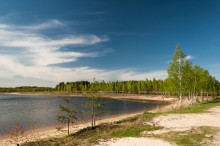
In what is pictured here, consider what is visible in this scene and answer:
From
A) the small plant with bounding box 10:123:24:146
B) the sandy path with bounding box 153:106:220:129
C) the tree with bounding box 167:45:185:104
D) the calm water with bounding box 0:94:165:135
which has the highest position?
the tree with bounding box 167:45:185:104

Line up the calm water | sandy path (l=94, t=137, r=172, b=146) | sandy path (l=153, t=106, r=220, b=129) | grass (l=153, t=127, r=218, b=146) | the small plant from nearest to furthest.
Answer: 1. grass (l=153, t=127, r=218, b=146)
2. sandy path (l=94, t=137, r=172, b=146)
3. the small plant
4. sandy path (l=153, t=106, r=220, b=129)
5. the calm water

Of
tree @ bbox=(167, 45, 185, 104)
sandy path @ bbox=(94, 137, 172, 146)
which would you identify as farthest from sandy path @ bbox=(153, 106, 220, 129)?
tree @ bbox=(167, 45, 185, 104)

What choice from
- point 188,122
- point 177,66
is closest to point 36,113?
point 177,66

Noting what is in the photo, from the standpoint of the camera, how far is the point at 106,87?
18762cm

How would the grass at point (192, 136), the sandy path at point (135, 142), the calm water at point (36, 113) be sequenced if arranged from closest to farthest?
the grass at point (192, 136)
the sandy path at point (135, 142)
the calm water at point (36, 113)

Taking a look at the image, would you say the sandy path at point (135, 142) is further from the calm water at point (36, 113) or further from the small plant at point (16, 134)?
the calm water at point (36, 113)

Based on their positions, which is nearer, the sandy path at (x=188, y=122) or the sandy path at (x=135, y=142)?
the sandy path at (x=135, y=142)

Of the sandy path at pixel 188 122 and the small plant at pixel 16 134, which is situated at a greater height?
the sandy path at pixel 188 122

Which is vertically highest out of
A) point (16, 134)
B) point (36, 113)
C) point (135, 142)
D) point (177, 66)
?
point (177, 66)

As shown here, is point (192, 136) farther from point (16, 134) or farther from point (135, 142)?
point (16, 134)

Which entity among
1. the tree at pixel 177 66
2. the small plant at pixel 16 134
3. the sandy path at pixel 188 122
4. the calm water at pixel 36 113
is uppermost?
the tree at pixel 177 66

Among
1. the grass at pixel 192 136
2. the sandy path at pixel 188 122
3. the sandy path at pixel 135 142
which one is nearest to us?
the grass at pixel 192 136

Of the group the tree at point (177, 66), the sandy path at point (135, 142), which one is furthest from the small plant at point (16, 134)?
the tree at point (177, 66)

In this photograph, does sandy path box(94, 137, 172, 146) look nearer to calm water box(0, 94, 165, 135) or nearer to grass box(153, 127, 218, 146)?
grass box(153, 127, 218, 146)
